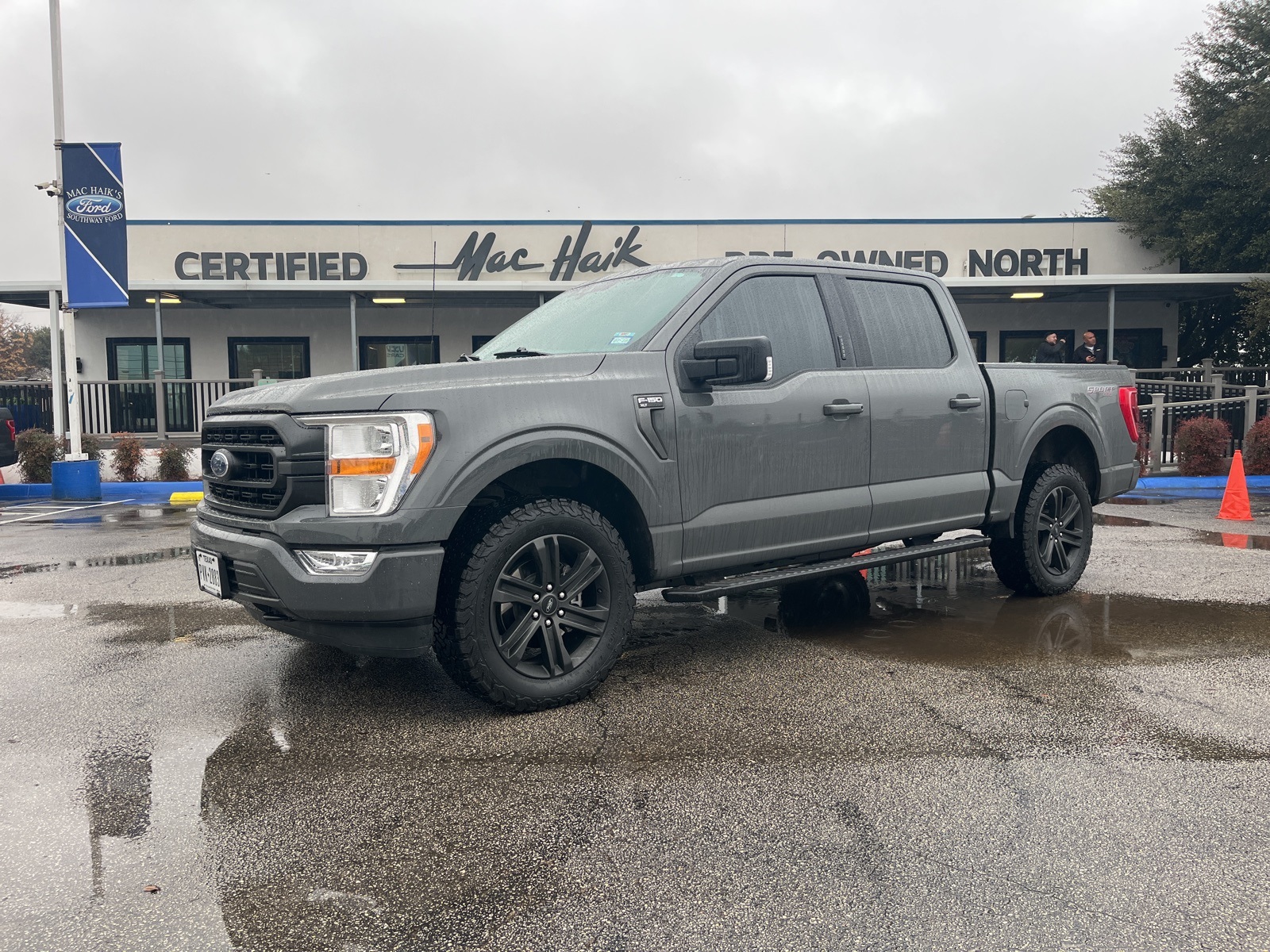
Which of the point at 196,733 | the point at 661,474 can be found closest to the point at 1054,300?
the point at 661,474

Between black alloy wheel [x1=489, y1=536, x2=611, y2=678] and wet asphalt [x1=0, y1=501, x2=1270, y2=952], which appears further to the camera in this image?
black alloy wheel [x1=489, y1=536, x2=611, y2=678]

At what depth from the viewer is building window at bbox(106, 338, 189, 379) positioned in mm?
21384

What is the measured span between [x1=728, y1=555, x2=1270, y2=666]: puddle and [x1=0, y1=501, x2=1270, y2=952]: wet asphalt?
39 mm

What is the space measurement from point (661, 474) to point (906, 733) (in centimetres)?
148

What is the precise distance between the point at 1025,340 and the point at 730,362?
2091cm

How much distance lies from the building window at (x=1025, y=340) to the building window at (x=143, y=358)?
60.2 ft

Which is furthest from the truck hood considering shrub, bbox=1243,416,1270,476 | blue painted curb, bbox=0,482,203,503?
shrub, bbox=1243,416,1270,476

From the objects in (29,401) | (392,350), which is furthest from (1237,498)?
(29,401)

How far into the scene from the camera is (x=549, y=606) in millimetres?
4141

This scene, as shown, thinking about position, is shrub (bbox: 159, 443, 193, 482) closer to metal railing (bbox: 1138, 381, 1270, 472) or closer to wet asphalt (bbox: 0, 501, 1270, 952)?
wet asphalt (bbox: 0, 501, 1270, 952)

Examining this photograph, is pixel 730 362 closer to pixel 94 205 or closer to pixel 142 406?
pixel 94 205

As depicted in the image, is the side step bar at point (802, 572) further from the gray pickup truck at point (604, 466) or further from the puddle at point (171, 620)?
the puddle at point (171, 620)

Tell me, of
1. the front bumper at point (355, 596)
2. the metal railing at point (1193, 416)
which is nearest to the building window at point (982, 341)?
the metal railing at point (1193, 416)

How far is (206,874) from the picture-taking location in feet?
9.09
